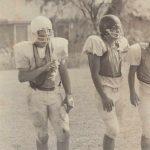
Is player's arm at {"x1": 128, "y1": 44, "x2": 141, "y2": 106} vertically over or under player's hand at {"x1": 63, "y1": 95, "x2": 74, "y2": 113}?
over

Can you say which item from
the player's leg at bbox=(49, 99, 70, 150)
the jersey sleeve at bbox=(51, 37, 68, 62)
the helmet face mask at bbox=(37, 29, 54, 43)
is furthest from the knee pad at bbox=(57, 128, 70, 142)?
the helmet face mask at bbox=(37, 29, 54, 43)

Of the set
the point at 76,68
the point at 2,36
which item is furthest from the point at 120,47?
the point at 76,68

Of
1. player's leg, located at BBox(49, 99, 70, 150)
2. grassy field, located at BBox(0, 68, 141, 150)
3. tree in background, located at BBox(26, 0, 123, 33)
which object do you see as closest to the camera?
player's leg, located at BBox(49, 99, 70, 150)

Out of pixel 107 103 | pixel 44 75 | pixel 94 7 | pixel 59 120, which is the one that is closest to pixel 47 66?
pixel 44 75

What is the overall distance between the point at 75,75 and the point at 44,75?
2.13m

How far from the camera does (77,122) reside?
404 cm

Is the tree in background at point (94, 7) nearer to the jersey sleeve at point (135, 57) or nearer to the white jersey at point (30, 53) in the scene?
the jersey sleeve at point (135, 57)

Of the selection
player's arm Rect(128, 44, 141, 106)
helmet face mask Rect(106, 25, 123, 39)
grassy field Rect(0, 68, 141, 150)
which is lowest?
grassy field Rect(0, 68, 141, 150)

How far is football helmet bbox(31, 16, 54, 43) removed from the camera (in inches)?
110

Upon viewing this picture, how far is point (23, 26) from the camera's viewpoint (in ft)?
13.1

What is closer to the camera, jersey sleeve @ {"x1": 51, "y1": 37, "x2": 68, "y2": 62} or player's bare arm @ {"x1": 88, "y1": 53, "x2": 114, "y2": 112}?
jersey sleeve @ {"x1": 51, "y1": 37, "x2": 68, "y2": 62}

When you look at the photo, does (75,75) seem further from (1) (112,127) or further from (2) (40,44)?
(2) (40,44)

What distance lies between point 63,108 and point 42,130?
16 cm

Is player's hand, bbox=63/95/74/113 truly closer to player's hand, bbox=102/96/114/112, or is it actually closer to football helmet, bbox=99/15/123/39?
player's hand, bbox=102/96/114/112
